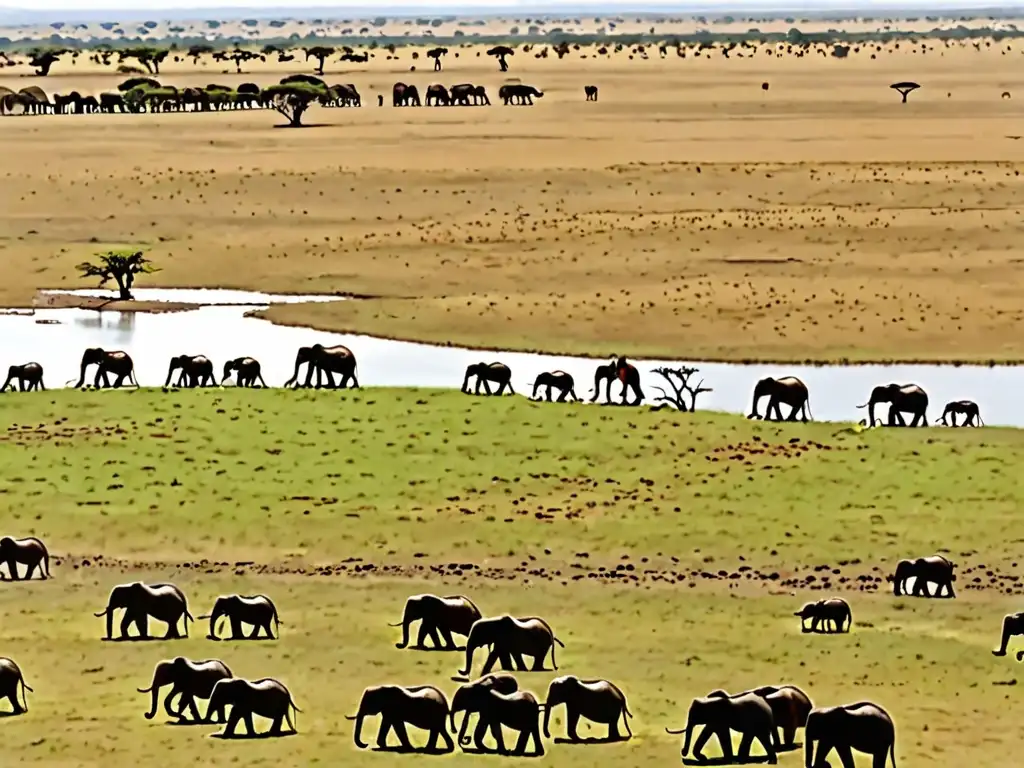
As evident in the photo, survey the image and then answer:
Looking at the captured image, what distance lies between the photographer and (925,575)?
22562 millimetres

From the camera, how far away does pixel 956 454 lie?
97.5 ft

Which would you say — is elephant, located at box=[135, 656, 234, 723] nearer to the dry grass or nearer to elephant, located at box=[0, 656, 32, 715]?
elephant, located at box=[0, 656, 32, 715]

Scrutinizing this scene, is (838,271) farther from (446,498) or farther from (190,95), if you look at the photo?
(190,95)

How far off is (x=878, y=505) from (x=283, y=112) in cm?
5957

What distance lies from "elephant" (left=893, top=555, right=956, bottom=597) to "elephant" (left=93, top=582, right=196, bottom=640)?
7199mm

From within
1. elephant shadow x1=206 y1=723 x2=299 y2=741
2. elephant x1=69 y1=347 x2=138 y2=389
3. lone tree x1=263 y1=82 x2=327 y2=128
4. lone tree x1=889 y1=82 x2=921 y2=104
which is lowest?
elephant shadow x1=206 y1=723 x2=299 y2=741

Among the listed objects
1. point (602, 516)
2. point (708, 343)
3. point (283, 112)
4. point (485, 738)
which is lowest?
point (485, 738)

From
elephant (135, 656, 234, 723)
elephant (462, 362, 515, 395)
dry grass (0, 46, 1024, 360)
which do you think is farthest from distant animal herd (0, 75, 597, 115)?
elephant (135, 656, 234, 723)

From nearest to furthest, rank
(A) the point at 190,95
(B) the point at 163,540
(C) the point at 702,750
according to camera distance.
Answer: (C) the point at 702,750 → (B) the point at 163,540 → (A) the point at 190,95

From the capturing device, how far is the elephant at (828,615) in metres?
20.9

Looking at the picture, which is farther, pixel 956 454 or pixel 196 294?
pixel 196 294

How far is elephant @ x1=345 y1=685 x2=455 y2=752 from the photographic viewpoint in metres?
16.7

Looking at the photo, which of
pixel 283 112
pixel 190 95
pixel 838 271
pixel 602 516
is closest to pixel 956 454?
→ pixel 602 516

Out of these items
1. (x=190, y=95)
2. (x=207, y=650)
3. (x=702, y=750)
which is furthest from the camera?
(x=190, y=95)
